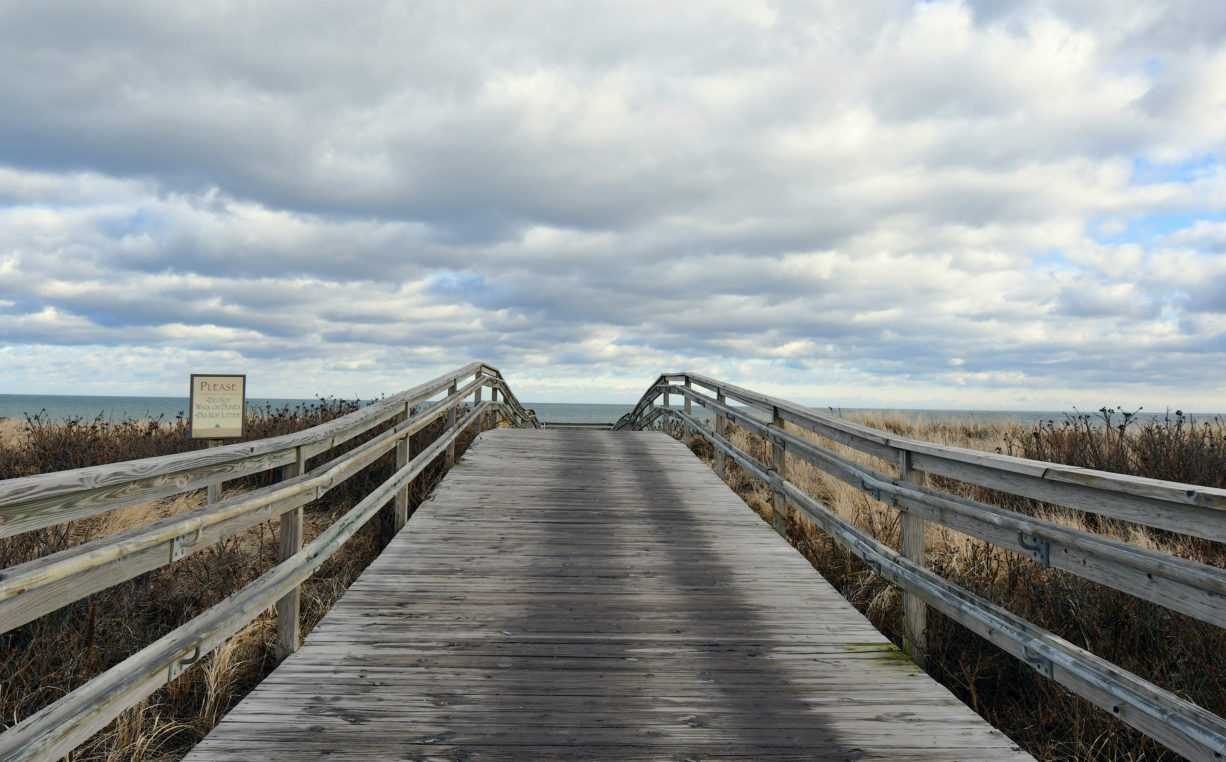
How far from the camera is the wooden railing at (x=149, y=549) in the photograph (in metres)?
2.13

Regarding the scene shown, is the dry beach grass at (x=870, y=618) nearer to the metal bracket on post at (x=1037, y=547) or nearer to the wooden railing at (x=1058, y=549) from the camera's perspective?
the wooden railing at (x=1058, y=549)

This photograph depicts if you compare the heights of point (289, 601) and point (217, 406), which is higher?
point (217, 406)

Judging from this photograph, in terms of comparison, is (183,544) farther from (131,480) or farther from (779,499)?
(779,499)

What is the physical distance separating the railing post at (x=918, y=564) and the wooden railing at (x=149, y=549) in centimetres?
354

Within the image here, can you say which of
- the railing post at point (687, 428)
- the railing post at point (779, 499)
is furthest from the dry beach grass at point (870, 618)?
the railing post at point (687, 428)

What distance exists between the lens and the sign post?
24.1 feet

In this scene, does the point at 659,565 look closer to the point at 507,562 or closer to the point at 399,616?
the point at 507,562

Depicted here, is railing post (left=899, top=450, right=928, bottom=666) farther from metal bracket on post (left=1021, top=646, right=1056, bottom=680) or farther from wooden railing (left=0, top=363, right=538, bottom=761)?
wooden railing (left=0, top=363, right=538, bottom=761)

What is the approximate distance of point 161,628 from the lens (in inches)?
182

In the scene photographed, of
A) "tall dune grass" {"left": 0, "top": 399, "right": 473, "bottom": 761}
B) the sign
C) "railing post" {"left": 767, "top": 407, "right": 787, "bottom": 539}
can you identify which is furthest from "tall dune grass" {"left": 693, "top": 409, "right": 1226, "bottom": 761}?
the sign

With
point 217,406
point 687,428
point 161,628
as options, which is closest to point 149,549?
point 161,628

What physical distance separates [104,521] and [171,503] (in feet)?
3.70

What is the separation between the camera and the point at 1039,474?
9.98ft

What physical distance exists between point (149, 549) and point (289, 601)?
1.30 meters
